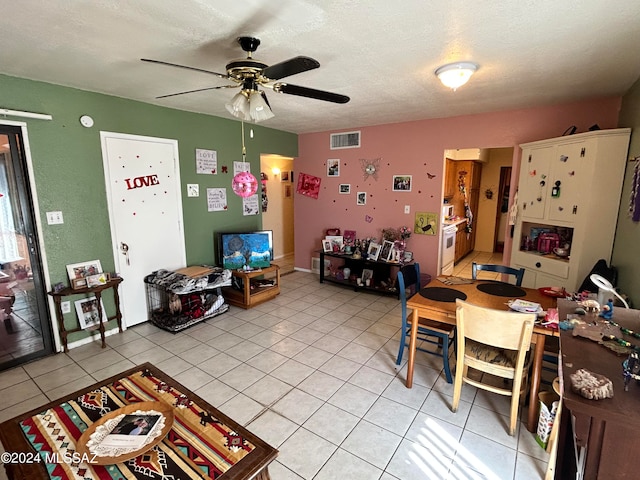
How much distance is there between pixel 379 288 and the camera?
4609 mm

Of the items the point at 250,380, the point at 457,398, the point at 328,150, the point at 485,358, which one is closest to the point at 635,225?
the point at 485,358

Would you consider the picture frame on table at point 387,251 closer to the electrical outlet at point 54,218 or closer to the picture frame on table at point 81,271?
the picture frame on table at point 81,271

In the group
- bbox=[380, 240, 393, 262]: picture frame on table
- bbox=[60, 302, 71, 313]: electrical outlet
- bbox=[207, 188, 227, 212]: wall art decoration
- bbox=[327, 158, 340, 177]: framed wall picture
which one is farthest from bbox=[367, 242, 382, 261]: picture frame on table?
bbox=[60, 302, 71, 313]: electrical outlet

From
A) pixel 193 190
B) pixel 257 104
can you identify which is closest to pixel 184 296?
pixel 193 190

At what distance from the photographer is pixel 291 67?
5.45 feet

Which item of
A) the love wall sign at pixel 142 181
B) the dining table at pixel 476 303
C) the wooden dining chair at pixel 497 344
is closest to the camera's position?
the wooden dining chair at pixel 497 344

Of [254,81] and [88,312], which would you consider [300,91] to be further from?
[88,312]

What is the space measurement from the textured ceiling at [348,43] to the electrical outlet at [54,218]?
1.17m

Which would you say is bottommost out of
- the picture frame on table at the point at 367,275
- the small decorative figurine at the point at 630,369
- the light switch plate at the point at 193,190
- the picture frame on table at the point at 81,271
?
the picture frame on table at the point at 367,275

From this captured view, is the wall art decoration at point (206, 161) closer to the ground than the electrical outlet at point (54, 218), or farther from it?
farther from it

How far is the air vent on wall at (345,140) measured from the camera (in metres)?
4.85

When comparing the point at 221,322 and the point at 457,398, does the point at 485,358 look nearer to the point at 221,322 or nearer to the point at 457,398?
the point at 457,398

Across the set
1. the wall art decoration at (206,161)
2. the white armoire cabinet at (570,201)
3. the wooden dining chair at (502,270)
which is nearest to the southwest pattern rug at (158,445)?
the wooden dining chair at (502,270)

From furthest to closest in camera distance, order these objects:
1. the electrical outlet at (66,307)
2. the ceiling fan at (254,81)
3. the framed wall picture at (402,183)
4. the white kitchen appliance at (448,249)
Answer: the white kitchen appliance at (448,249), the framed wall picture at (402,183), the electrical outlet at (66,307), the ceiling fan at (254,81)
